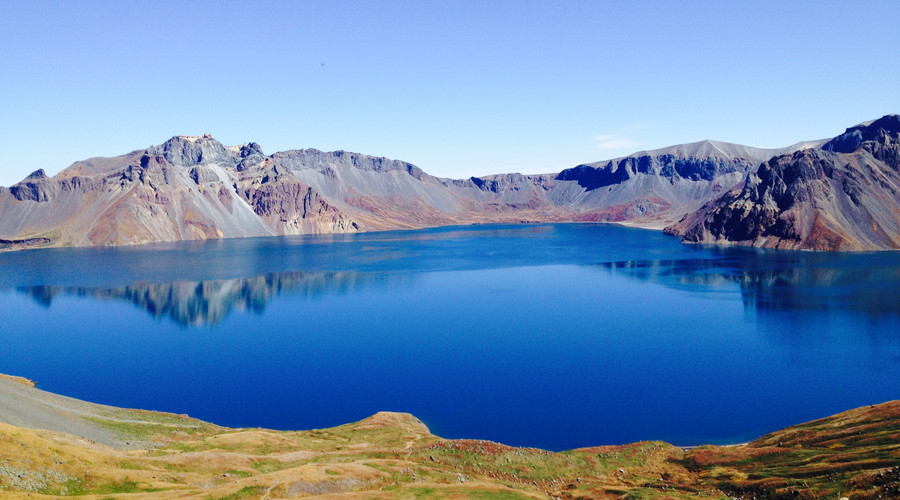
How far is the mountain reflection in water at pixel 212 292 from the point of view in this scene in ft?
397

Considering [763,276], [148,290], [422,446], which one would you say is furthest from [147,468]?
[763,276]

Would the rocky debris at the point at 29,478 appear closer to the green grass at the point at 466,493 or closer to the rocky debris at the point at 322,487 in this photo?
the rocky debris at the point at 322,487

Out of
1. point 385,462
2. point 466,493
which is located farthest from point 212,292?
point 466,493

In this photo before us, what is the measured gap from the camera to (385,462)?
43688mm

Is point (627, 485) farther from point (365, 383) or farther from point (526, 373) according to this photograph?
point (365, 383)

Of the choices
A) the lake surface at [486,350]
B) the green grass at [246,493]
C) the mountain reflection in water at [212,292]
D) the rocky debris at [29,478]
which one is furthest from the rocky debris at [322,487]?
the mountain reflection in water at [212,292]

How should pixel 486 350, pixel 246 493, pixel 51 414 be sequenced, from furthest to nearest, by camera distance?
pixel 486 350, pixel 51 414, pixel 246 493

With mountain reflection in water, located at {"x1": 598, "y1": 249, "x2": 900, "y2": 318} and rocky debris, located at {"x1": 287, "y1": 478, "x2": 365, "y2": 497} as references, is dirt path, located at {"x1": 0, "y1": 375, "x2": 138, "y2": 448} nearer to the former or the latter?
rocky debris, located at {"x1": 287, "y1": 478, "x2": 365, "y2": 497}

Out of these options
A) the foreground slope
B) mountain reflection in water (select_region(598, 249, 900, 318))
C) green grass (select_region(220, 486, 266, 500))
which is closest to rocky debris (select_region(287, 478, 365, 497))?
the foreground slope

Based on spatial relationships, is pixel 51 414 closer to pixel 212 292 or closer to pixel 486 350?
pixel 486 350

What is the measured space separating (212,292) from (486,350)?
289 ft

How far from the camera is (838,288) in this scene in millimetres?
134250

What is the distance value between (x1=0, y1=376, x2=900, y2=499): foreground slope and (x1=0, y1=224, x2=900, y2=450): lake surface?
350 inches

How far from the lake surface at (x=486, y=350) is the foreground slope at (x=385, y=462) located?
29.2 feet
